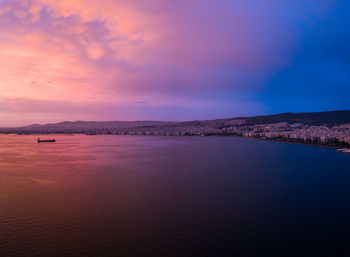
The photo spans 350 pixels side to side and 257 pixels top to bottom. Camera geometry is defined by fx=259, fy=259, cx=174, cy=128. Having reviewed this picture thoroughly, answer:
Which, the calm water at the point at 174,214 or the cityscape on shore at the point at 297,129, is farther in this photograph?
the cityscape on shore at the point at 297,129

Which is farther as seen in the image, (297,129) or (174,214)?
(297,129)

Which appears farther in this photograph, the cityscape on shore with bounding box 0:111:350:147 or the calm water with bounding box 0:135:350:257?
the cityscape on shore with bounding box 0:111:350:147

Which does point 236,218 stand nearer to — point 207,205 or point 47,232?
point 207,205

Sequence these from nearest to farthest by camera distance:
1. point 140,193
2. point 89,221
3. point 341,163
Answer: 1. point 89,221
2. point 140,193
3. point 341,163

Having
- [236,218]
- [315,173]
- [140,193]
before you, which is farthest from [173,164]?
[236,218]

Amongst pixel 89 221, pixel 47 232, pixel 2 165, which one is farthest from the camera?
pixel 2 165

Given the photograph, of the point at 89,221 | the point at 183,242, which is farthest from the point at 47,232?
the point at 183,242

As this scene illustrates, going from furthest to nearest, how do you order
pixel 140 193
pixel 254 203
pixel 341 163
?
1. pixel 341 163
2. pixel 140 193
3. pixel 254 203

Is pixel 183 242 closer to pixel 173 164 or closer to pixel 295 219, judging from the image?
pixel 295 219

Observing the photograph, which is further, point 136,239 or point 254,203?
point 254,203
